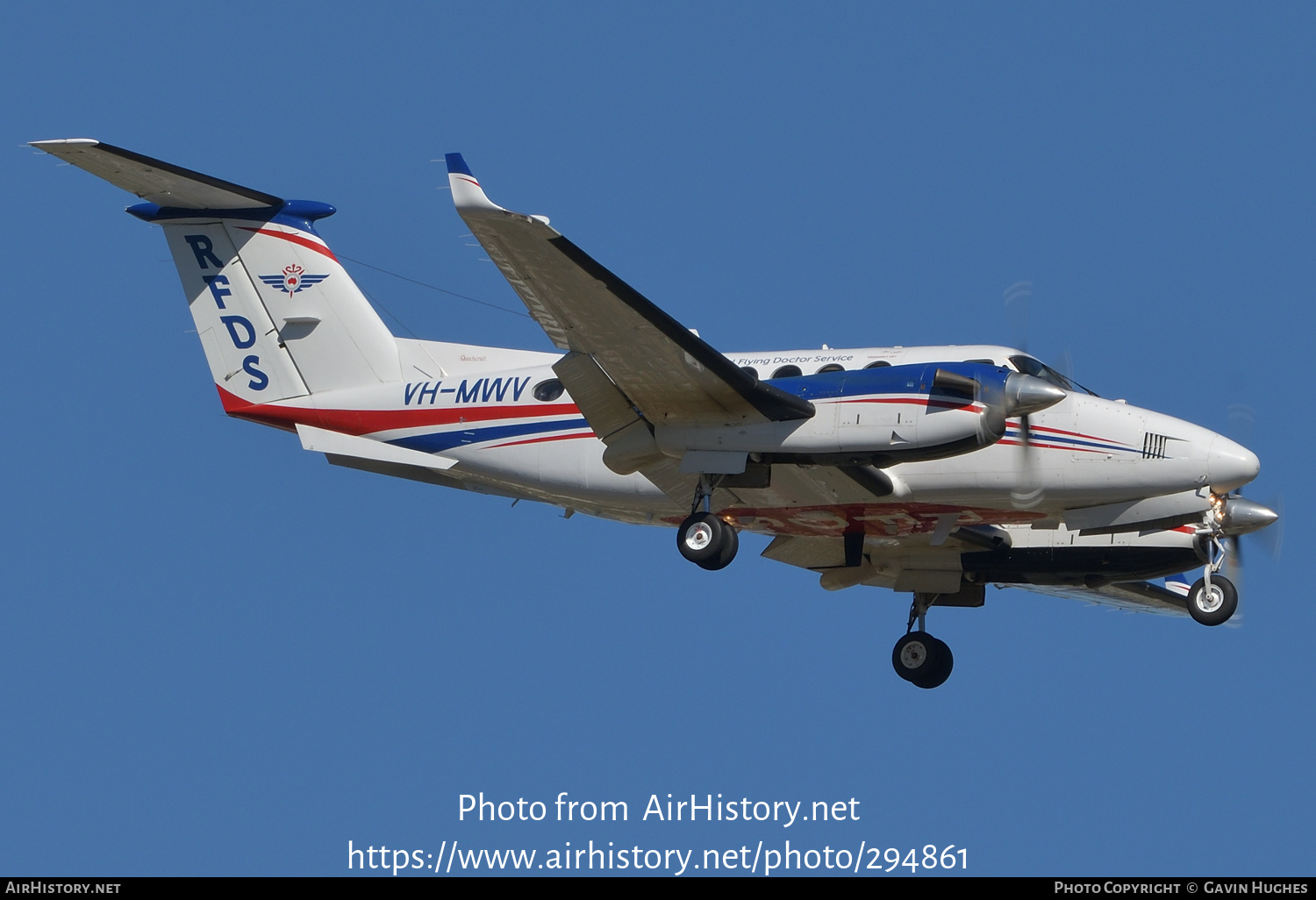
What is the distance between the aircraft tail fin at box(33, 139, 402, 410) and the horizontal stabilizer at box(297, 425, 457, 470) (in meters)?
0.52

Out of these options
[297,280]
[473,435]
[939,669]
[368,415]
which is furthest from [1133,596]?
[297,280]

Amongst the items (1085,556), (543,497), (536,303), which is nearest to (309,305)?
(543,497)

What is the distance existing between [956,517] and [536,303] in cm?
510

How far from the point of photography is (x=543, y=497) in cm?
1783

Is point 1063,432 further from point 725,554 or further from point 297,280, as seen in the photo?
point 297,280

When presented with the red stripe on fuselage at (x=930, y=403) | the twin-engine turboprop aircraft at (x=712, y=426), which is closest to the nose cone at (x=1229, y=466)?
the twin-engine turboprop aircraft at (x=712, y=426)

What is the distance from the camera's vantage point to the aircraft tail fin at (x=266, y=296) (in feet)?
61.0

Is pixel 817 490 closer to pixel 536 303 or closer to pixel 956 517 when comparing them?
pixel 956 517

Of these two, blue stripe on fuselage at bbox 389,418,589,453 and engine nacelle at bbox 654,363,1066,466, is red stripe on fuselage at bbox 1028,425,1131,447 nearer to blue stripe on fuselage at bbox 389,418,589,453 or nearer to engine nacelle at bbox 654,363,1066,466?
engine nacelle at bbox 654,363,1066,466

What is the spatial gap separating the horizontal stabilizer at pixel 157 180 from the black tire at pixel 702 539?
6.76m

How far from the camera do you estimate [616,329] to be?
1494cm

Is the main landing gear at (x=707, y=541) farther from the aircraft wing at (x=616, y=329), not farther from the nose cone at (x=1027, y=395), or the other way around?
the nose cone at (x=1027, y=395)

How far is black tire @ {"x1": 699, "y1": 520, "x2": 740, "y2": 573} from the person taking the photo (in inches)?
607

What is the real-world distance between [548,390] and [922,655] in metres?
5.25
